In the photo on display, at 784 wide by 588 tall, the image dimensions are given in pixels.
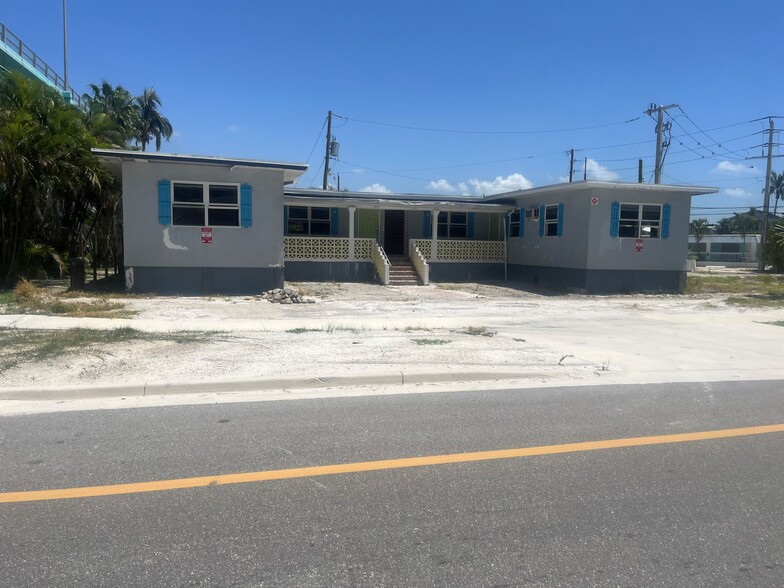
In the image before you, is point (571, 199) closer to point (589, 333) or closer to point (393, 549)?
point (589, 333)

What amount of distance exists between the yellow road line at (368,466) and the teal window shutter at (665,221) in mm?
16719

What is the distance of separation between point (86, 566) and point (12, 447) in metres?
2.29

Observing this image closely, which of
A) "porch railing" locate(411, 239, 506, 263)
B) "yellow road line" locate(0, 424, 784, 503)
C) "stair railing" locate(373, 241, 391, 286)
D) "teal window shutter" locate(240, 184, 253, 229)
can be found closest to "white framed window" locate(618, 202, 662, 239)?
"porch railing" locate(411, 239, 506, 263)

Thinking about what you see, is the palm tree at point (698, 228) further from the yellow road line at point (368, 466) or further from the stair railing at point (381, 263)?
the yellow road line at point (368, 466)

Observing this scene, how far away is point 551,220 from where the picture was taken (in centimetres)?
2305

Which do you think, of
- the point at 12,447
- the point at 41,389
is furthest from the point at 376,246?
the point at 12,447

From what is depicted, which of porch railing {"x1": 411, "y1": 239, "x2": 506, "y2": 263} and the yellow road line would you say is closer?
the yellow road line

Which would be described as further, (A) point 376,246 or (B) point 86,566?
(A) point 376,246

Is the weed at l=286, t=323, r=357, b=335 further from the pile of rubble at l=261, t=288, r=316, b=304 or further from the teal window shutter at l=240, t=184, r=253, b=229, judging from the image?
the teal window shutter at l=240, t=184, r=253, b=229

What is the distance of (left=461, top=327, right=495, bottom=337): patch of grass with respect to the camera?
11359mm

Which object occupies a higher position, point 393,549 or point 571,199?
point 571,199

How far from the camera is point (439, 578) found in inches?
129

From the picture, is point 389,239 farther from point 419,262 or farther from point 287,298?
point 287,298

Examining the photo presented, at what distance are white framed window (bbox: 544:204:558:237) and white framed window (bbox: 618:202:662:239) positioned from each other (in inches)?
95.1
